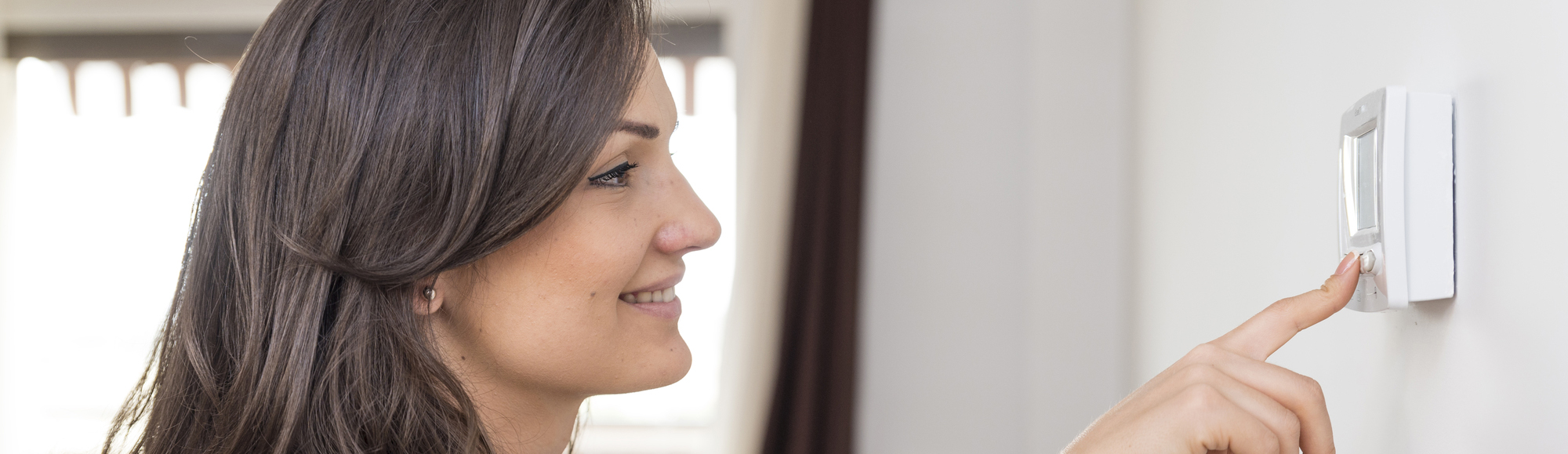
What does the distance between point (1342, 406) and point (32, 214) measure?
3.42 metres

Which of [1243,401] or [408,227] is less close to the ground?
[408,227]

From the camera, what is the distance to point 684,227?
87cm

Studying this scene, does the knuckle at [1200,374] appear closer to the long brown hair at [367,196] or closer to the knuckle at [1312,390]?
the knuckle at [1312,390]

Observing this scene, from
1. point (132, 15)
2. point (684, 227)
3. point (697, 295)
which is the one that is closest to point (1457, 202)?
point (684, 227)

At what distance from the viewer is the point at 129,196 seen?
276cm

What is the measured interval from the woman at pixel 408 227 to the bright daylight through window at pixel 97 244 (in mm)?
1914

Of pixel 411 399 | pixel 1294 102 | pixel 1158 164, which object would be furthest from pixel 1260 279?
pixel 411 399

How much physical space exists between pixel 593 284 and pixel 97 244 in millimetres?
2742

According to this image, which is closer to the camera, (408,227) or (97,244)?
(408,227)

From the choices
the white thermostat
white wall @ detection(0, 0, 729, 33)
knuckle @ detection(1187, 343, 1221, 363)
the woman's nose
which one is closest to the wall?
the white thermostat

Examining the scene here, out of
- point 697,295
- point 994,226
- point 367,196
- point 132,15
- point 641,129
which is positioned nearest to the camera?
point 367,196

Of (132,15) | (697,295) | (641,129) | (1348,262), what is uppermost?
(132,15)

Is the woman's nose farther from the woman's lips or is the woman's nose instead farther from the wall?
the wall

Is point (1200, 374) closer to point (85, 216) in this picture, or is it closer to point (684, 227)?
point (684, 227)
